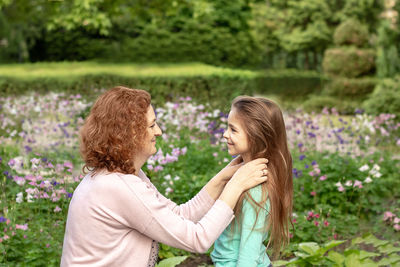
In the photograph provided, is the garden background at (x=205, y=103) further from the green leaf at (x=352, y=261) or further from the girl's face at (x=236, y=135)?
the girl's face at (x=236, y=135)

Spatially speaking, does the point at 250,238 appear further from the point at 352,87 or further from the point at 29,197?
the point at 352,87

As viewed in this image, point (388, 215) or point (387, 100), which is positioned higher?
point (388, 215)

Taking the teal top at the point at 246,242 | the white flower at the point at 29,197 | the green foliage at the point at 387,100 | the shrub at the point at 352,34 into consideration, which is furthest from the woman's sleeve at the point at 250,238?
the shrub at the point at 352,34

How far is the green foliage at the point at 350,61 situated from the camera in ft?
52.3

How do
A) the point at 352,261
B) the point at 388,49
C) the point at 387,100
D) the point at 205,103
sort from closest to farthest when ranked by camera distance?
the point at 352,261
the point at 205,103
the point at 387,100
the point at 388,49

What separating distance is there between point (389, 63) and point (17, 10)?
34.4 feet

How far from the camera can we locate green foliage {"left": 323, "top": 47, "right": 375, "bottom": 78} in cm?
1594

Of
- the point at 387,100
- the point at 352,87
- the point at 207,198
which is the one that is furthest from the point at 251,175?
the point at 352,87

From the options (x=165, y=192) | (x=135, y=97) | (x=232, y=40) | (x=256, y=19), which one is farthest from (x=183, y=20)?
(x=135, y=97)

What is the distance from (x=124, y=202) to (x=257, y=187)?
537mm

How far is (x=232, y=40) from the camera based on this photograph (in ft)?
54.4

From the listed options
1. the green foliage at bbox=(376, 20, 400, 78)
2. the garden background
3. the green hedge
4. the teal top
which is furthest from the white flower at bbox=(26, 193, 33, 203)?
the green foliage at bbox=(376, 20, 400, 78)

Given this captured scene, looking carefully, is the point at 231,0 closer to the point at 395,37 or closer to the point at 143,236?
the point at 395,37

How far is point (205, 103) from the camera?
28.6 ft
